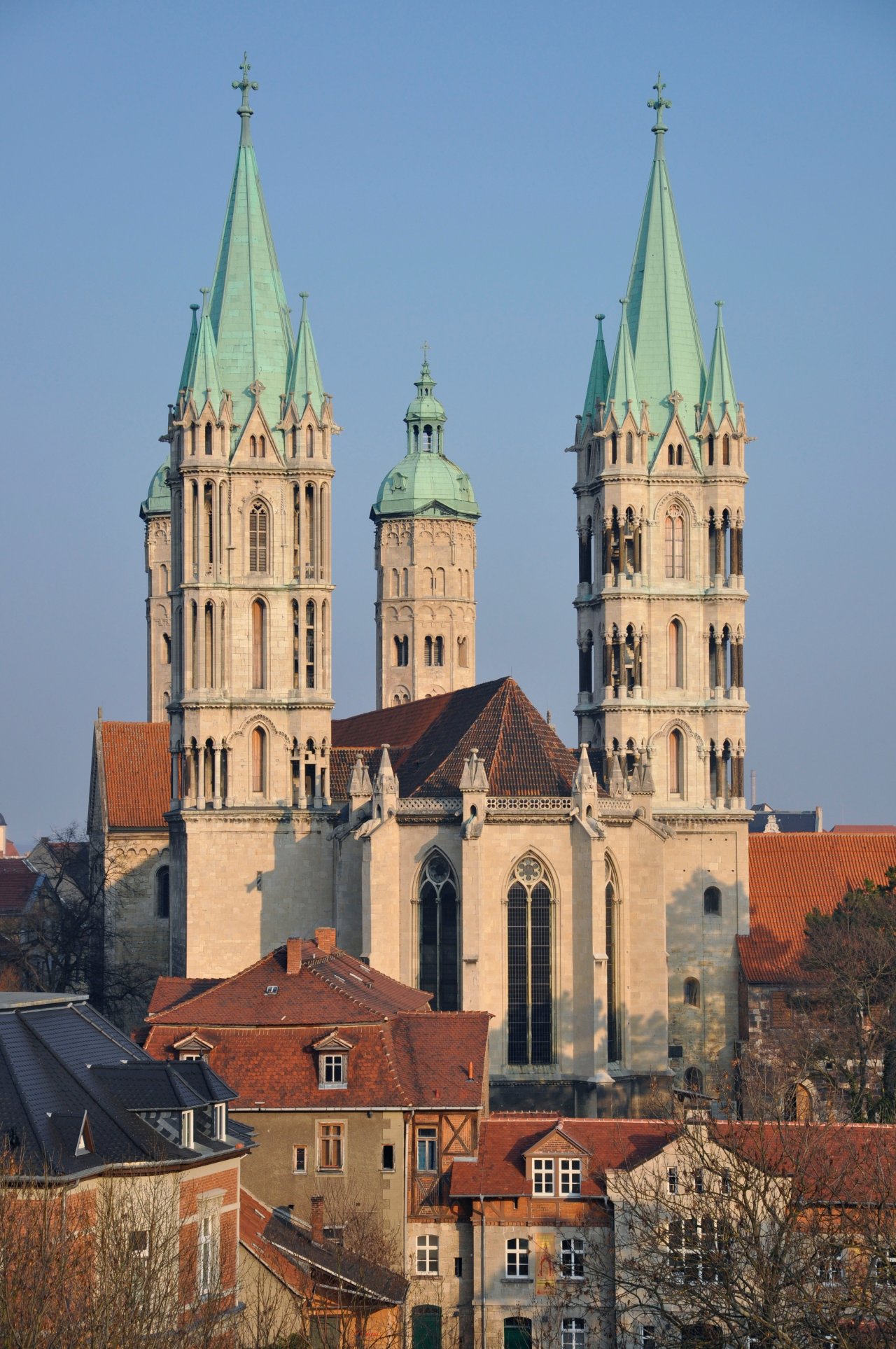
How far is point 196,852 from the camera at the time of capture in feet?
275

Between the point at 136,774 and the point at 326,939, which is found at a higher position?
the point at 136,774

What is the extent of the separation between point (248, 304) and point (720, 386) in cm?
1699

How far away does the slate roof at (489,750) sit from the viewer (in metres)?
77.1

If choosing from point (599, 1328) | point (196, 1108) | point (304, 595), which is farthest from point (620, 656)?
point (196, 1108)

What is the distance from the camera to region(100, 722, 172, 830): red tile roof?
99.4m

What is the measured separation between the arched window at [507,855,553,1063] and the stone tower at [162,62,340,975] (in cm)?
1051

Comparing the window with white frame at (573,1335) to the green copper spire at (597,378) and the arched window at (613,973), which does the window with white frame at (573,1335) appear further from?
the green copper spire at (597,378)

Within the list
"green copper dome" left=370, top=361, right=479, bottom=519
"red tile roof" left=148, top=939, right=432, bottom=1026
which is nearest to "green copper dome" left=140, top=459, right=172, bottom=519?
"green copper dome" left=370, top=361, right=479, bottom=519

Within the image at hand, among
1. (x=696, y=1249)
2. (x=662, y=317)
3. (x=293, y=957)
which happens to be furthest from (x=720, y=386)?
(x=696, y=1249)

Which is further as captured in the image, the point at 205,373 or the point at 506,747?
the point at 205,373

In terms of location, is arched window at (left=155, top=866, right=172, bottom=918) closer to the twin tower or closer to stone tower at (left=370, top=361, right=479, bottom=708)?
the twin tower

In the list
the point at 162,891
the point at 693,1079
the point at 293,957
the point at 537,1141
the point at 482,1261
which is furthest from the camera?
the point at 162,891

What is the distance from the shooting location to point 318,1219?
171 ft

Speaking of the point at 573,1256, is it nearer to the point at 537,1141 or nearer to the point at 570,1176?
the point at 570,1176
